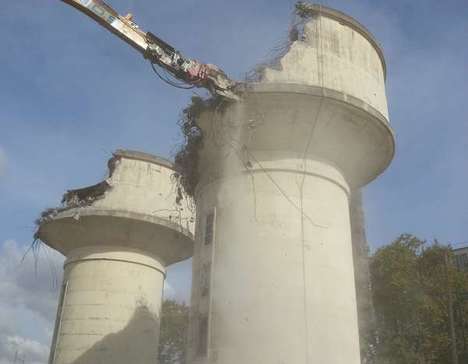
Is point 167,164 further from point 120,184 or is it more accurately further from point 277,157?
point 277,157

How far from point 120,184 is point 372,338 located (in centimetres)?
1215

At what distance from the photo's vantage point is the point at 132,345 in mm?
18859

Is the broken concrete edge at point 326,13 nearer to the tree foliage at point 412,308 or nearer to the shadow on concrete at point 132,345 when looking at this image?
the shadow on concrete at point 132,345

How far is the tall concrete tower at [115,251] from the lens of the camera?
1819 cm

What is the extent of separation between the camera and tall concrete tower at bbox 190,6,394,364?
9961 mm

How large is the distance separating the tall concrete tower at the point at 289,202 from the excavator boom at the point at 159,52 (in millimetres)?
497

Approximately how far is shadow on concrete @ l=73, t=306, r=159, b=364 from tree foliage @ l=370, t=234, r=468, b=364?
986 cm

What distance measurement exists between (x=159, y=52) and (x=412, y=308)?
1880cm

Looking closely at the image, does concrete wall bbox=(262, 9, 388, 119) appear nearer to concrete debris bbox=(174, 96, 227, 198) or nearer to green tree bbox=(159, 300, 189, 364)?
concrete debris bbox=(174, 96, 227, 198)

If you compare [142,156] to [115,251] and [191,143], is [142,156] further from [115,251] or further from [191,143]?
[191,143]

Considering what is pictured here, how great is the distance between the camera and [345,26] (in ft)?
38.9

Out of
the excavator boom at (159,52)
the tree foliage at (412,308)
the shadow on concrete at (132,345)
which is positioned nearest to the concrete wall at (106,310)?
the shadow on concrete at (132,345)

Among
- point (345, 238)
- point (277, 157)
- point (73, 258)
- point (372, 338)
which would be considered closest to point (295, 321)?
point (345, 238)

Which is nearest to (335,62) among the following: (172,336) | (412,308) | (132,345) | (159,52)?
(159,52)
